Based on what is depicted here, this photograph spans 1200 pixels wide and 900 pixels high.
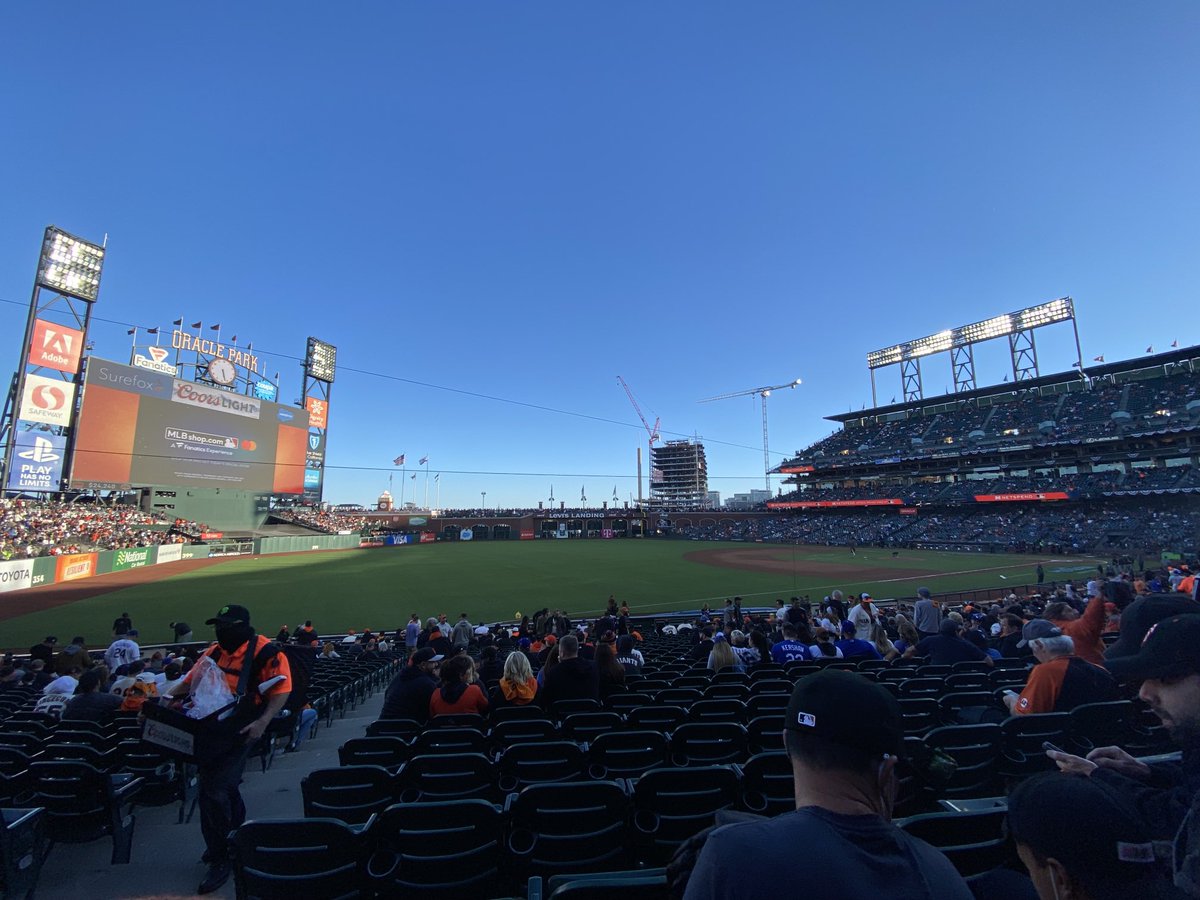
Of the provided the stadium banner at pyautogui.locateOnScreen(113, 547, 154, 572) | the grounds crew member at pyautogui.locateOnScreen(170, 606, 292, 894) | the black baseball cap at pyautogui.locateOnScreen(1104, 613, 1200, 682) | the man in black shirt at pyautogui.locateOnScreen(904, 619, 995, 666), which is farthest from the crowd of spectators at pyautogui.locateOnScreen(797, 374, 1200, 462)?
the stadium banner at pyautogui.locateOnScreen(113, 547, 154, 572)

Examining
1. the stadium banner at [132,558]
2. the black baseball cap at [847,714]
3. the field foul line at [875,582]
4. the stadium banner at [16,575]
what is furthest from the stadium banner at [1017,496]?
the stadium banner at [16,575]

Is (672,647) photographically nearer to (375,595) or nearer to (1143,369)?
(375,595)

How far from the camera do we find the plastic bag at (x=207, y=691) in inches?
161

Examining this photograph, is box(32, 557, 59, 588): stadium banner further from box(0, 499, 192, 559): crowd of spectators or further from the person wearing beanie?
the person wearing beanie

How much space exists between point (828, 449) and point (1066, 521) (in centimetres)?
3656

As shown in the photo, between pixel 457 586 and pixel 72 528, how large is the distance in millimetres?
29945

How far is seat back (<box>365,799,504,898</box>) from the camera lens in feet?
9.48

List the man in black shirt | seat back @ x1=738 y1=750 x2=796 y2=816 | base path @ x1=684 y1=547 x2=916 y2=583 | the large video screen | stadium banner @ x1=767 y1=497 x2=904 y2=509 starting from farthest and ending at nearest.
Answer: stadium banner @ x1=767 y1=497 x2=904 y2=509 → the large video screen → base path @ x1=684 y1=547 x2=916 y2=583 → the man in black shirt → seat back @ x1=738 y1=750 x2=796 y2=816

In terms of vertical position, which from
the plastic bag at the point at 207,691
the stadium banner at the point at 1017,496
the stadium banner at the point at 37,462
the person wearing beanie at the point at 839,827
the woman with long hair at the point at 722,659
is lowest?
the woman with long hair at the point at 722,659

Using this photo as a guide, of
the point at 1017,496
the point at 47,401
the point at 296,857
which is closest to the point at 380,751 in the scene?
the point at 296,857

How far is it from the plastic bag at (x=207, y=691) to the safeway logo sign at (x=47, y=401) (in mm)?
51009

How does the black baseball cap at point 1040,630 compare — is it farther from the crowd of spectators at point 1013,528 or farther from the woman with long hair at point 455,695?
the crowd of spectators at point 1013,528

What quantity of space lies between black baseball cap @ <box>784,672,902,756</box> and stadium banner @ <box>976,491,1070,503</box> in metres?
67.4

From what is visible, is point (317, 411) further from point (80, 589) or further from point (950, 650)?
point (950, 650)
